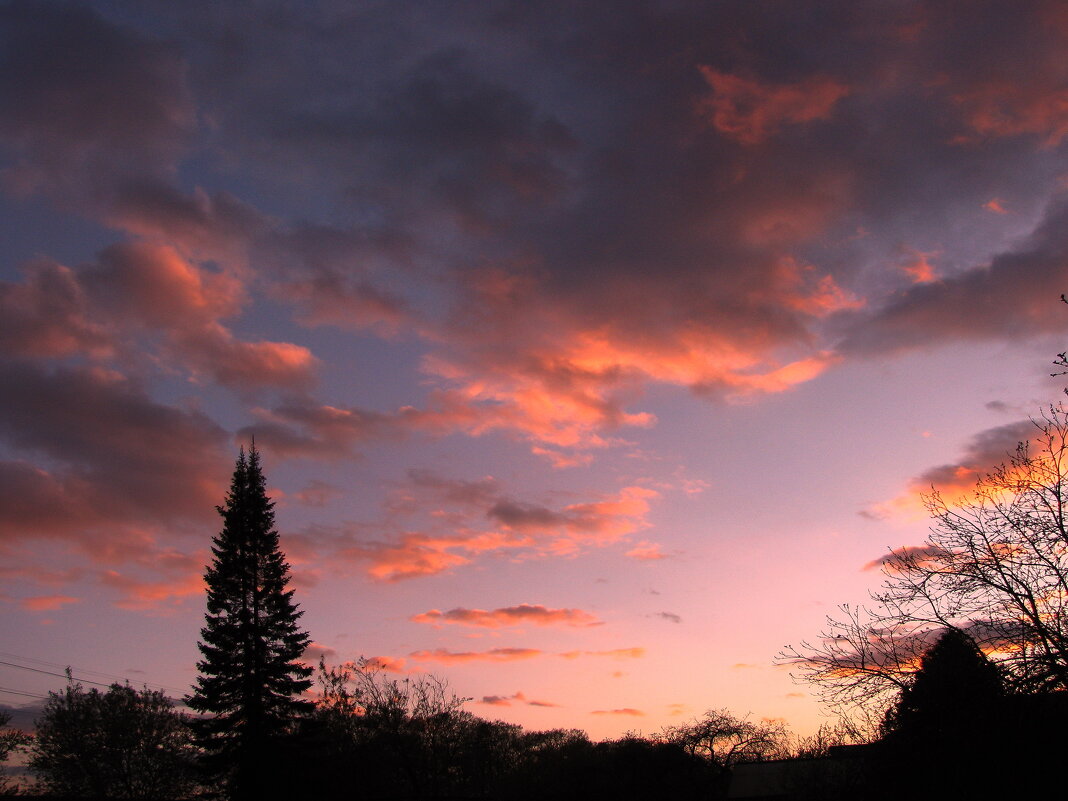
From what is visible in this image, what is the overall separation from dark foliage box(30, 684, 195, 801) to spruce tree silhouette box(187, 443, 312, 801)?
11.1 metres

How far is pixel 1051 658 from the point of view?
12.0 m

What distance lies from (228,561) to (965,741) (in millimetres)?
41405

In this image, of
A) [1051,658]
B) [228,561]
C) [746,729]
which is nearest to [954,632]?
[1051,658]

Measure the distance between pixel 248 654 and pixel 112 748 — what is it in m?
17.8

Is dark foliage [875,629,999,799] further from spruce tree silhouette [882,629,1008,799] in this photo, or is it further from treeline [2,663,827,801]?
treeline [2,663,827,801]

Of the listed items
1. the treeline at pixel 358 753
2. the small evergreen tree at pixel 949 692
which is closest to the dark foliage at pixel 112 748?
the treeline at pixel 358 753

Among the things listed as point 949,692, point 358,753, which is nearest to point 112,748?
point 358,753

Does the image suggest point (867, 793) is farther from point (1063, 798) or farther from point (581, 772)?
point (581, 772)

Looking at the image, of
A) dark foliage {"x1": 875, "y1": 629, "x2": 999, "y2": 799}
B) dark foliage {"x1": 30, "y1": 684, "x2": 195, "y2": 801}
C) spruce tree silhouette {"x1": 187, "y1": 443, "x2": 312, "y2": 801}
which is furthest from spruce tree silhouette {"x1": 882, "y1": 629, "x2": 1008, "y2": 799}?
dark foliage {"x1": 30, "y1": 684, "x2": 195, "y2": 801}

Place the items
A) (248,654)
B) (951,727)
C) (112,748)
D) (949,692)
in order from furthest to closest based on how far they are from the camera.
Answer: (112,748)
(248,654)
(949,692)
(951,727)

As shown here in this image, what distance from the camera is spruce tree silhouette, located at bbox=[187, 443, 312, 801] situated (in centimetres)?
3838

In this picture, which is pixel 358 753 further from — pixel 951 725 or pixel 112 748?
pixel 951 725

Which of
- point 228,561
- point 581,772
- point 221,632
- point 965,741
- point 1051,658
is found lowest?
point 581,772

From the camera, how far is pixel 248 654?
41094mm
